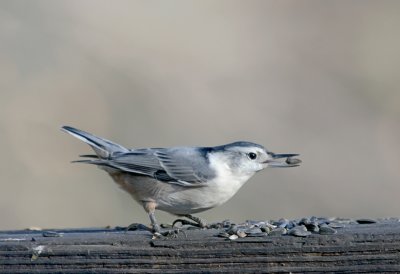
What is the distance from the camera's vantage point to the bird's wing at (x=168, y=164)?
5.52m

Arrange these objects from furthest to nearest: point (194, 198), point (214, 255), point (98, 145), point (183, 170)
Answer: point (98, 145) → point (183, 170) → point (194, 198) → point (214, 255)

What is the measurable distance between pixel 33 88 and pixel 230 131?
2.15m

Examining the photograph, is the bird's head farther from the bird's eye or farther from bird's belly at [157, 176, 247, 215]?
bird's belly at [157, 176, 247, 215]

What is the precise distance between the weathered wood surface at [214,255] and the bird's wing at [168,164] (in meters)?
1.59

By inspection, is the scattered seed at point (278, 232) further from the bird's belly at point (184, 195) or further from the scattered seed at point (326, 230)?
the bird's belly at point (184, 195)

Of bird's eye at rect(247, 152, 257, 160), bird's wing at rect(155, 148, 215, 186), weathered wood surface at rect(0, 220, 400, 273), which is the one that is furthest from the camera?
bird's eye at rect(247, 152, 257, 160)

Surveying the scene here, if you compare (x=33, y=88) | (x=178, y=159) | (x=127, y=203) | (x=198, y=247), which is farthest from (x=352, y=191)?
(x=198, y=247)

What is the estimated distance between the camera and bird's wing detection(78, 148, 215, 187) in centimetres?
552

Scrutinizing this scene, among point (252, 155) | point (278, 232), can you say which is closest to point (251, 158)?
point (252, 155)

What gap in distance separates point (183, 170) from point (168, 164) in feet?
0.43

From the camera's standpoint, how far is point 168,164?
5.67 meters

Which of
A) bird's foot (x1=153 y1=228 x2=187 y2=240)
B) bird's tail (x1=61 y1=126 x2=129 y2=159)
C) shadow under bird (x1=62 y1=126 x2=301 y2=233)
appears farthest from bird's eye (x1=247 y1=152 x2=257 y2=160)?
bird's foot (x1=153 y1=228 x2=187 y2=240)

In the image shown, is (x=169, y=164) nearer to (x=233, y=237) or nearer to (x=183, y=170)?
(x=183, y=170)

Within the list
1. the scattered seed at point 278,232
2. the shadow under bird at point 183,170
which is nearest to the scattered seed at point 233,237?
the scattered seed at point 278,232
